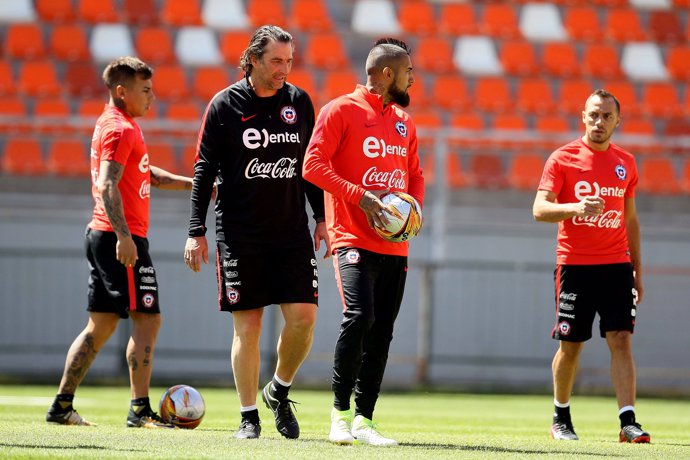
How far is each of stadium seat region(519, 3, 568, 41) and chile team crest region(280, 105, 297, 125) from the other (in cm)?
1273

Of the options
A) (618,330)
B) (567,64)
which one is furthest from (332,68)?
(618,330)

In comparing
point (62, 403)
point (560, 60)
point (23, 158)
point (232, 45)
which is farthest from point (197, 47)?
point (62, 403)

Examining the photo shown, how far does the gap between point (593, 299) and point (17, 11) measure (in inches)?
524

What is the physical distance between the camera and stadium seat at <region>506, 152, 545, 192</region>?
46.9 ft

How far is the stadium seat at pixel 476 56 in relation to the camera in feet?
59.3

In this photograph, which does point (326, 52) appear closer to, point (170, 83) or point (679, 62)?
point (170, 83)

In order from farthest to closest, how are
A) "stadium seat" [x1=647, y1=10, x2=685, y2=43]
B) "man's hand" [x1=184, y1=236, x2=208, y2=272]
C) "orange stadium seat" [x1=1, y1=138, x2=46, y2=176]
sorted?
"stadium seat" [x1=647, y1=10, x2=685, y2=43]
"orange stadium seat" [x1=1, y1=138, x2=46, y2=176]
"man's hand" [x1=184, y1=236, x2=208, y2=272]

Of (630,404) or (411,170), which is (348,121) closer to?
(411,170)

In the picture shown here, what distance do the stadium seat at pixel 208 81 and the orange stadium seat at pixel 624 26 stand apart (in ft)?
21.7

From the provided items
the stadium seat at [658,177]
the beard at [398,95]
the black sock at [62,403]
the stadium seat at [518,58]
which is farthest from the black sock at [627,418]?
the stadium seat at [518,58]

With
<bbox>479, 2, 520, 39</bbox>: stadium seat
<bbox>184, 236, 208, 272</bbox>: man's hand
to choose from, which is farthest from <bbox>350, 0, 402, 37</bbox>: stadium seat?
<bbox>184, 236, 208, 272</bbox>: man's hand

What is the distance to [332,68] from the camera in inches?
693

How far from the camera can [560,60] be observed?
726 inches

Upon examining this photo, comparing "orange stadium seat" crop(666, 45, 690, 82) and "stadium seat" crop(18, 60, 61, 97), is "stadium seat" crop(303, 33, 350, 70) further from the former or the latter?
"orange stadium seat" crop(666, 45, 690, 82)
